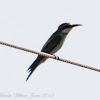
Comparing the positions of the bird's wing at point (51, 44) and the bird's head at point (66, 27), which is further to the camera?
the bird's head at point (66, 27)

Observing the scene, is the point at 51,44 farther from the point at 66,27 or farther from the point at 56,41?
the point at 66,27

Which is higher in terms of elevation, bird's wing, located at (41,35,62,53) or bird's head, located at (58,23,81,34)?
bird's head, located at (58,23,81,34)

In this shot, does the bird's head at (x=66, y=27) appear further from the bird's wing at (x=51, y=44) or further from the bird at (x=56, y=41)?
the bird's wing at (x=51, y=44)

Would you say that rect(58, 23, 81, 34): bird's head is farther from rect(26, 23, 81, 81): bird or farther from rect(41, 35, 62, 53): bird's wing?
rect(41, 35, 62, 53): bird's wing

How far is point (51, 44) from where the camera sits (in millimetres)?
6586

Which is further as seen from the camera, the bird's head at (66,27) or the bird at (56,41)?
the bird's head at (66,27)

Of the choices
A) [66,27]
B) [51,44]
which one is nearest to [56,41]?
[51,44]

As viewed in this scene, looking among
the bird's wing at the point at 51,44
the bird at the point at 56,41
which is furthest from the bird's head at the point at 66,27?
the bird's wing at the point at 51,44

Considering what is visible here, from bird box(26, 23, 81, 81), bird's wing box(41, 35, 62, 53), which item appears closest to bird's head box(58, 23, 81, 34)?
bird box(26, 23, 81, 81)

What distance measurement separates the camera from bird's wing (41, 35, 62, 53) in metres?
6.52

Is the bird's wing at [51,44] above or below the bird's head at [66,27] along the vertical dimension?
below

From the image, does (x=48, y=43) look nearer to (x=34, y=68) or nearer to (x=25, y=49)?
(x=34, y=68)

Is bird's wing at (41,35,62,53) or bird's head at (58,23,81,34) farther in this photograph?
bird's head at (58,23,81,34)

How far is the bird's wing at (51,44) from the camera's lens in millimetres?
6516
